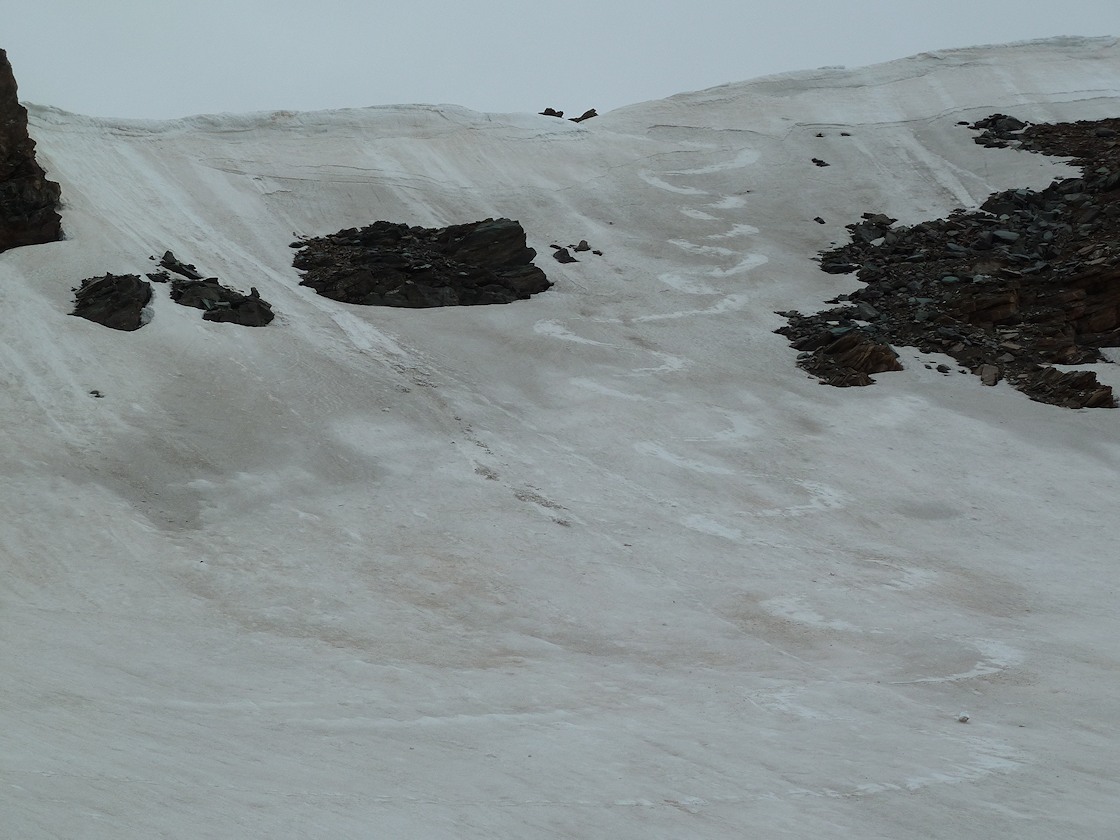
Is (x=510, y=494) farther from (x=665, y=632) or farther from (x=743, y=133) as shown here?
(x=743, y=133)

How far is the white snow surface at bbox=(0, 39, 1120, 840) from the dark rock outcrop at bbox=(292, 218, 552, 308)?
29.2 inches

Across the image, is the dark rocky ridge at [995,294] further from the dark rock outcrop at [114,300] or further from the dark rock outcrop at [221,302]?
the dark rock outcrop at [114,300]

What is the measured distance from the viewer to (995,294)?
23.2 meters

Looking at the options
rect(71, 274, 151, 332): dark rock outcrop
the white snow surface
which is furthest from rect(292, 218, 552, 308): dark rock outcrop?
rect(71, 274, 151, 332): dark rock outcrop

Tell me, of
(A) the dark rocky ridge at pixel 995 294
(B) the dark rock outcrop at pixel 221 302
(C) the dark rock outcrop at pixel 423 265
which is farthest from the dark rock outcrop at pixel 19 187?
(A) the dark rocky ridge at pixel 995 294

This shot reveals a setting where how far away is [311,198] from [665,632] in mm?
17981

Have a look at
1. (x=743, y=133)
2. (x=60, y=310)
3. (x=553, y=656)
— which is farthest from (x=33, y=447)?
(x=743, y=133)

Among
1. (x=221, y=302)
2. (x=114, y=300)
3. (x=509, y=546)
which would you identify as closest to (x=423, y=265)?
(x=221, y=302)

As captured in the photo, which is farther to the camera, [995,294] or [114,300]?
[995,294]

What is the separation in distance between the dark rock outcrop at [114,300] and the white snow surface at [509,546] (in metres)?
0.40

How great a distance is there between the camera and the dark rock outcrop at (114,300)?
16750 millimetres

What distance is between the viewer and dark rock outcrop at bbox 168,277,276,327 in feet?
59.4

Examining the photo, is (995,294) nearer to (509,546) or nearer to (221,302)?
(509,546)

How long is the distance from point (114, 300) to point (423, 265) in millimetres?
7087
